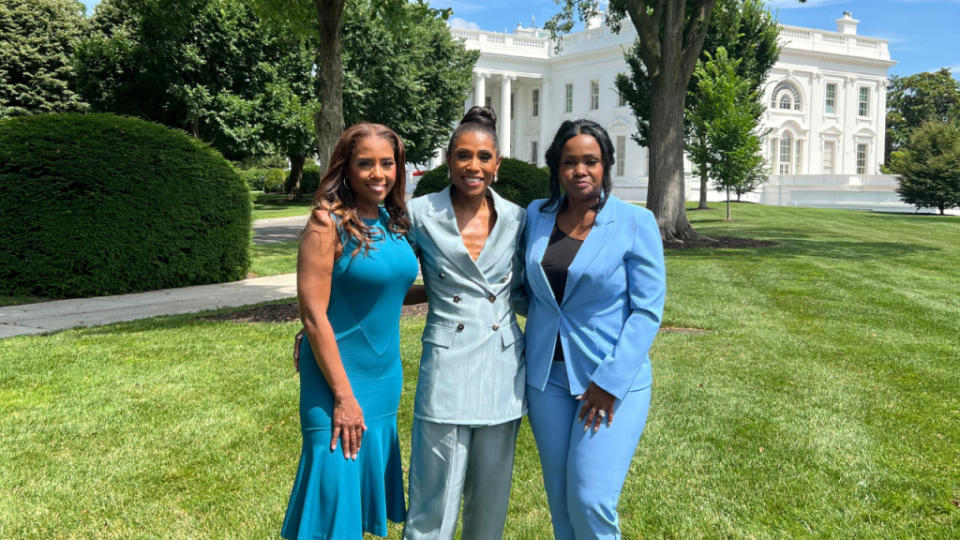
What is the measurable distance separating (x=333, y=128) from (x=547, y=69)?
162ft

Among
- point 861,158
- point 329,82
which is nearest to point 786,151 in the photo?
point 861,158

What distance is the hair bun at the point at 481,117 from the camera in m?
2.73

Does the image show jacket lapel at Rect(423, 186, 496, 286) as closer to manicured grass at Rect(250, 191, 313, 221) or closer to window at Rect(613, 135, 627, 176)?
manicured grass at Rect(250, 191, 313, 221)

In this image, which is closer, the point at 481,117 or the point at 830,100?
the point at 481,117

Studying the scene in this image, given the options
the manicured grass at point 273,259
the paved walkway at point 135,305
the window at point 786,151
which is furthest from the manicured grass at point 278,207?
the window at point 786,151

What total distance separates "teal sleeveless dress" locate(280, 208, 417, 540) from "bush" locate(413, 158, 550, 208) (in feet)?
33.2

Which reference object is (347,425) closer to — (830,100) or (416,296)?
(416,296)

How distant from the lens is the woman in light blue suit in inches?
103

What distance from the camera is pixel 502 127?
186ft

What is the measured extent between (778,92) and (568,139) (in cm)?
5152

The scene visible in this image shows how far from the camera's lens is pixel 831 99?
5131cm

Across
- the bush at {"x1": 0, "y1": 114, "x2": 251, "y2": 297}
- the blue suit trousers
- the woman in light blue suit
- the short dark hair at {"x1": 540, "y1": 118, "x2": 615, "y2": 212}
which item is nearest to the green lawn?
the blue suit trousers

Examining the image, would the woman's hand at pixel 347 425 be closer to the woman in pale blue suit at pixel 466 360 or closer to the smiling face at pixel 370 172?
the woman in pale blue suit at pixel 466 360

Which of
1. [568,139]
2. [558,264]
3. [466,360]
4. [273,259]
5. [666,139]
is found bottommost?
[273,259]
